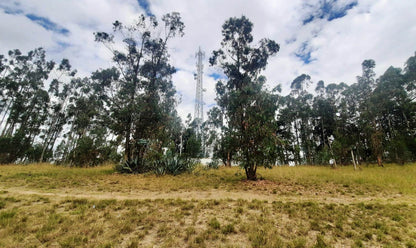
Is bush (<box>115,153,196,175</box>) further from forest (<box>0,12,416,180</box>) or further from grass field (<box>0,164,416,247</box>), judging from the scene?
grass field (<box>0,164,416,247</box>)

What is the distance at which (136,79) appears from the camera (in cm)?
1435

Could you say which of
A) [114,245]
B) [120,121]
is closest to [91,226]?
[114,245]

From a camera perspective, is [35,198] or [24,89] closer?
[35,198]

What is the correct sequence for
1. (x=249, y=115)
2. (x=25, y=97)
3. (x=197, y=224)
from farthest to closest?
(x=25, y=97) < (x=249, y=115) < (x=197, y=224)

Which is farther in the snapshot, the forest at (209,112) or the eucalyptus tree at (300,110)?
the eucalyptus tree at (300,110)

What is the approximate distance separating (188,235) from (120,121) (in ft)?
37.3

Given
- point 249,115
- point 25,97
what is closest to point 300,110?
point 249,115

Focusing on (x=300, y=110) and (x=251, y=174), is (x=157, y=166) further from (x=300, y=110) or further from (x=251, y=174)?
(x=300, y=110)

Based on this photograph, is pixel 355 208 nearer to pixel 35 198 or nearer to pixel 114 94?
pixel 35 198

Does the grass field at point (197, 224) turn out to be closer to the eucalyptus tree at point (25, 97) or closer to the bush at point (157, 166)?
the bush at point (157, 166)

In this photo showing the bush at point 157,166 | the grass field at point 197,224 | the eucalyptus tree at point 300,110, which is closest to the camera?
the grass field at point 197,224

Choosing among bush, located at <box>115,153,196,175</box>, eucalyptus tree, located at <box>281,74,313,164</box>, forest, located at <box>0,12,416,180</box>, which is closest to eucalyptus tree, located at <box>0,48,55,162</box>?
forest, located at <box>0,12,416,180</box>

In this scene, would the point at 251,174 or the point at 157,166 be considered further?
the point at 157,166

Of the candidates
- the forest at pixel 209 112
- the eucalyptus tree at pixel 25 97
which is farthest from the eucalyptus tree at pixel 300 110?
the eucalyptus tree at pixel 25 97
